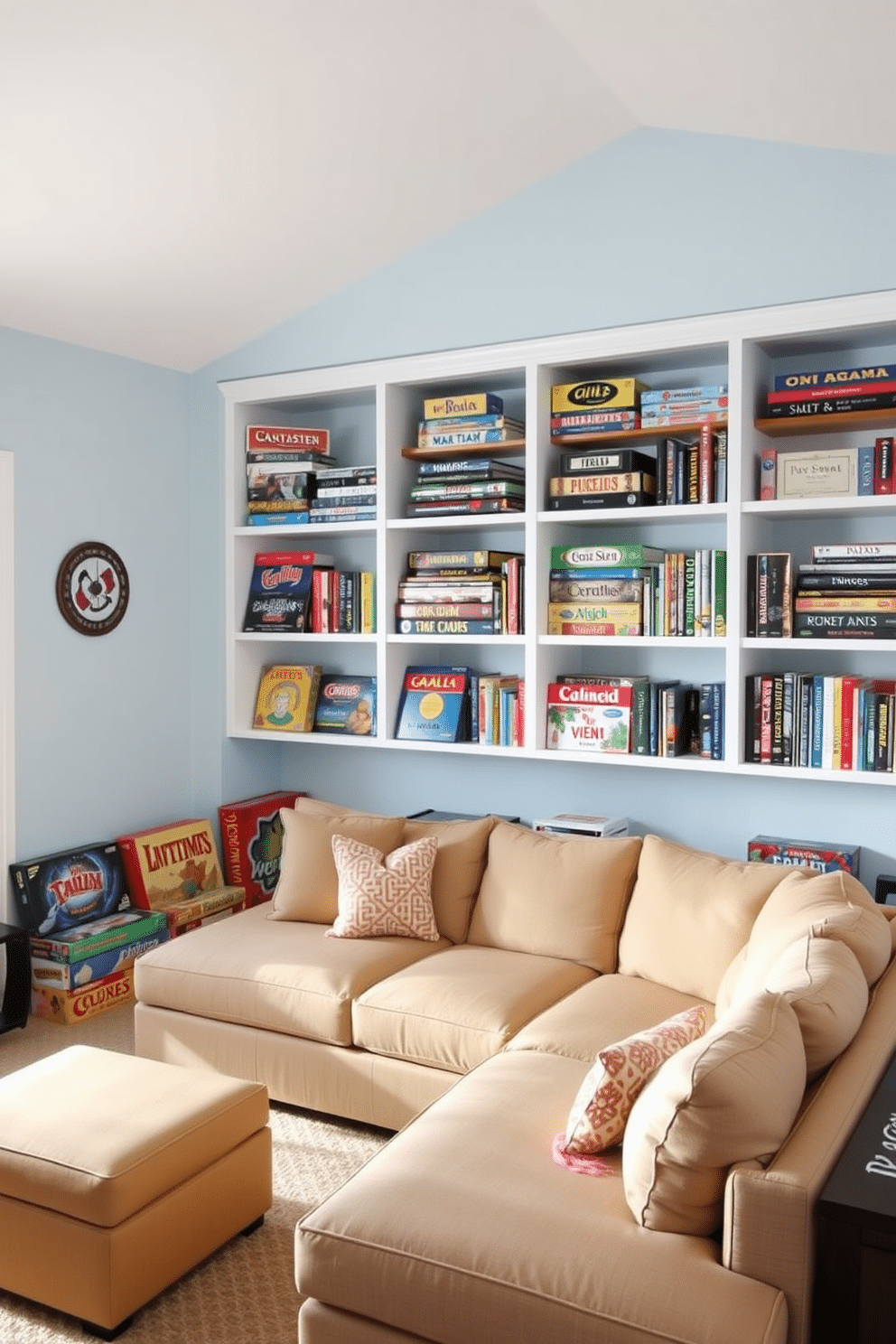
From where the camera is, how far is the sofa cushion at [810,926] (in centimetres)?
251

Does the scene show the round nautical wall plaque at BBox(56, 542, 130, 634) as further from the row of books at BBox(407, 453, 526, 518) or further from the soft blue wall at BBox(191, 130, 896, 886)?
the row of books at BBox(407, 453, 526, 518)

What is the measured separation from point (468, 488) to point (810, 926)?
2215 millimetres

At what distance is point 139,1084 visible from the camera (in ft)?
8.94

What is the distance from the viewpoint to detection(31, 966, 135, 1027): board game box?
4070 mm

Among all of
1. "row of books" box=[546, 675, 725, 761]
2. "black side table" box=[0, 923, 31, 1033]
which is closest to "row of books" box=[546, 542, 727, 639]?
"row of books" box=[546, 675, 725, 761]

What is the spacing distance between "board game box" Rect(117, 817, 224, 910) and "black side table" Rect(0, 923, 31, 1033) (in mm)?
546

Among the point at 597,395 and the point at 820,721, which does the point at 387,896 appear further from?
the point at 597,395

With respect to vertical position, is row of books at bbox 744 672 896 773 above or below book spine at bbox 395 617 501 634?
below

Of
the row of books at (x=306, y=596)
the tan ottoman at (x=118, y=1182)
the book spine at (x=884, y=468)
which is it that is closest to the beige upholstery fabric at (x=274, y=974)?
the tan ottoman at (x=118, y=1182)

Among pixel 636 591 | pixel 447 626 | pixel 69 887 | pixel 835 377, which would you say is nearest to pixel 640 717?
pixel 636 591

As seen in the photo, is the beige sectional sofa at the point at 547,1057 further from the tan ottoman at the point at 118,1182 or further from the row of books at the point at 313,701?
the row of books at the point at 313,701

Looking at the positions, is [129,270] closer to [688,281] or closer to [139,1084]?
[688,281]

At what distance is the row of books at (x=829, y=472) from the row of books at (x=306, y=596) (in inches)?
62.4

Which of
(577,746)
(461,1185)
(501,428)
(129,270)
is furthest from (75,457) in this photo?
(461,1185)
